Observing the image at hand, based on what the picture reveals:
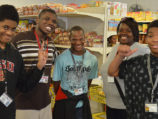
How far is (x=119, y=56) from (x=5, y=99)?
0.91 meters

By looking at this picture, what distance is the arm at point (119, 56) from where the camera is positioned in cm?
163

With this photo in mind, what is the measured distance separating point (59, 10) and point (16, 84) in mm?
2527

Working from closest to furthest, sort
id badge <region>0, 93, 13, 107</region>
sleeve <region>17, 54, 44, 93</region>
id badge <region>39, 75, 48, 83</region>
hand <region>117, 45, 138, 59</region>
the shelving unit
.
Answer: id badge <region>0, 93, 13, 107</region>, hand <region>117, 45, 138, 59</region>, sleeve <region>17, 54, 44, 93</region>, id badge <region>39, 75, 48, 83</region>, the shelving unit

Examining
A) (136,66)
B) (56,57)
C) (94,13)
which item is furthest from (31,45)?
(94,13)

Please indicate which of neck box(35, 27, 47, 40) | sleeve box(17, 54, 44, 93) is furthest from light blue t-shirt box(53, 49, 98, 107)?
sleeve box(17, 54, 44, 93)

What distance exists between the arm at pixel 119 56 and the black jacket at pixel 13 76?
61cm

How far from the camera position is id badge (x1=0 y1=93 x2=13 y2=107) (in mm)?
1494

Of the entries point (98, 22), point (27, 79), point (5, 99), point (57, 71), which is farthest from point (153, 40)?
point (98, 22)

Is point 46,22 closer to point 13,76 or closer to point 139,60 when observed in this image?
→ point 13,76

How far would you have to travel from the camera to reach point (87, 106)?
268 centimetres

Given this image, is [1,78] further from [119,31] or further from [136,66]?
[119,31]

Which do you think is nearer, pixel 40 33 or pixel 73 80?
pixel 40 33

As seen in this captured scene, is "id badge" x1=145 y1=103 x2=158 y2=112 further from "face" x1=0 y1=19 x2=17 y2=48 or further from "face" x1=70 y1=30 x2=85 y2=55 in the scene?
"face" x1=70 y1=30 x2=85 y2=55

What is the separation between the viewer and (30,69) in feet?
7.07
